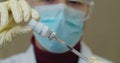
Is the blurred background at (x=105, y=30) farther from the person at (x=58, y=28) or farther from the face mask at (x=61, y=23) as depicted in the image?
the face mask at (x=61, y=23)

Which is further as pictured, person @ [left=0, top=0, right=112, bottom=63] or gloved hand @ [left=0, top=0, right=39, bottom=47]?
person @ [left=0, top=0, right=112, bottom=63]

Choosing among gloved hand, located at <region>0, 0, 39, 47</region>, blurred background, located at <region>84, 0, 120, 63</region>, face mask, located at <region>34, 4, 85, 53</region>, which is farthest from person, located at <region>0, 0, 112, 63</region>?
blurred background, located at <region>84, 0, 120, 63</region>

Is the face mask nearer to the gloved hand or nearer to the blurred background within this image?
the gloved hand

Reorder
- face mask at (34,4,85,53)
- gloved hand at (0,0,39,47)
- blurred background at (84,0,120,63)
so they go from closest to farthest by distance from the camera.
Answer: gloved hand at (0,0,39,47)
face mask at (34,4,85,53)
blurred background at (84,0,120,63)

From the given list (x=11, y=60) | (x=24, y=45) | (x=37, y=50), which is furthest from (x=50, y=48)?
(x=24, y=45)

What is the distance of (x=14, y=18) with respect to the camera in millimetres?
850

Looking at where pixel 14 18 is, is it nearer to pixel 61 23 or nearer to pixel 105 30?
pixel 61 23

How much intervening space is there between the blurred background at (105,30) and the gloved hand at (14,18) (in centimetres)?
110

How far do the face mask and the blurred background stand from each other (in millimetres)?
657

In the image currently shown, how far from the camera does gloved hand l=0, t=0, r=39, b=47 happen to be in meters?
0.85

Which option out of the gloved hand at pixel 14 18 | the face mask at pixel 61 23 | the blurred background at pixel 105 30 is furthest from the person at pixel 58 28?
the blurred background at pixel 105 30

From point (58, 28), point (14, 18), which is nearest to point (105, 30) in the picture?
point (58, 28)

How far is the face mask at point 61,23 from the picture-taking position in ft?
A: 4.08

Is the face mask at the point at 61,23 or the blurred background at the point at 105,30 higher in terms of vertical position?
the face mask at the point at 61,23
